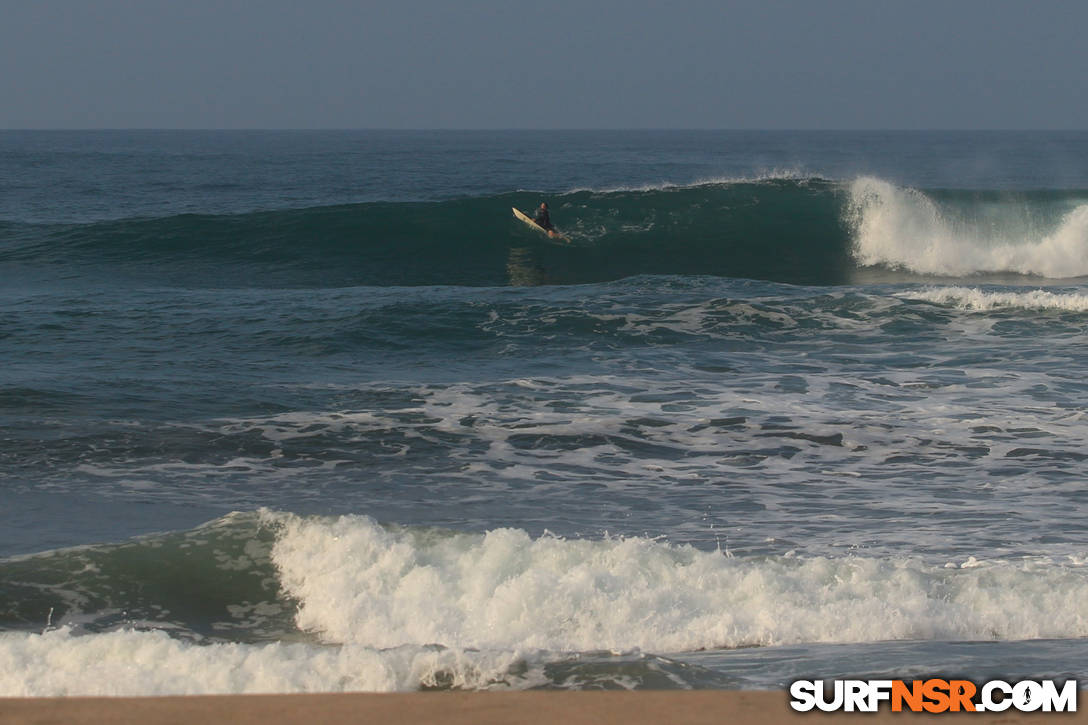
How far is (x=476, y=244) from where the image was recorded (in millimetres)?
26000

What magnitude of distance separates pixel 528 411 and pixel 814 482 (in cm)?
325

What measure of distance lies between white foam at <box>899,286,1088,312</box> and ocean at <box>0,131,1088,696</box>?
0.10 meters

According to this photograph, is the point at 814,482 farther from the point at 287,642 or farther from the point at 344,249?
the point at 344,249

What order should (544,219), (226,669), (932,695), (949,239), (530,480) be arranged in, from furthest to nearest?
(544,219) < (949,239) < (530,480) < (226,669) < (932,695)

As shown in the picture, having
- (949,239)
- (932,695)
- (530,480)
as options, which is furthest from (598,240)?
(932,695)

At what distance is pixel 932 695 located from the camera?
4.57 meters

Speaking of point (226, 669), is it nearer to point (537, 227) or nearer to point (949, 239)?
point (537, 227)

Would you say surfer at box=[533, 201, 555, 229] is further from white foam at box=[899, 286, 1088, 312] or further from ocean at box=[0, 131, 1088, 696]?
white foam at box=[899, 286, 1088, 312]

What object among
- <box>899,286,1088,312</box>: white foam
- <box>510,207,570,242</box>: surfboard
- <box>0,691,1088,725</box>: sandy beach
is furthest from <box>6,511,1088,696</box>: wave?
<box>510,207,570,242</box>: surfboard

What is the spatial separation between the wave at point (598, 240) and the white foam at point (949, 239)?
39 millimetres

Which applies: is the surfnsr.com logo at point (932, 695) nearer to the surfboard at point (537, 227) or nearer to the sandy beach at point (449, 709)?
the sandy beach at point (449, 709)

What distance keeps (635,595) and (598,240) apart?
20.4m

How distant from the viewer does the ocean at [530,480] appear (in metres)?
5.66

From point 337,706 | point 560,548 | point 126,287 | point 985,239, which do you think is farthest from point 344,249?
point 337,706
